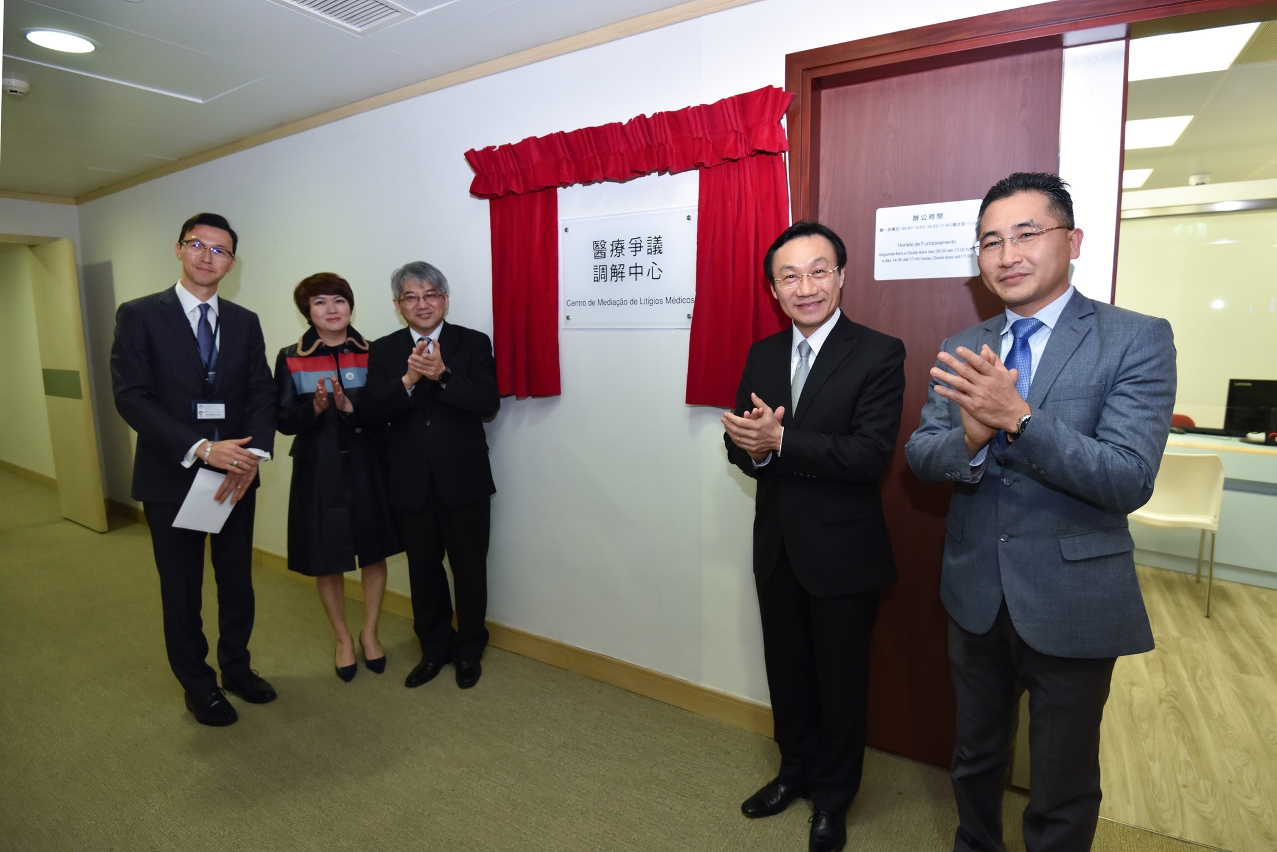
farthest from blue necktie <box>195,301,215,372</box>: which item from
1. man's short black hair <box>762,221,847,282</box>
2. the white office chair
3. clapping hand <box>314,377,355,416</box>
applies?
the white office chair

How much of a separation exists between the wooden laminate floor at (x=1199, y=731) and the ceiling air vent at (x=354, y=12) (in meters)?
3.68

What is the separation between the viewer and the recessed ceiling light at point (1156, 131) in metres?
3.86

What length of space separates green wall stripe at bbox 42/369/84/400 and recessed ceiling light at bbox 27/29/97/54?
317 centimetres

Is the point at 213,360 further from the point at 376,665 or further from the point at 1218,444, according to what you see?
the point at 1218,444

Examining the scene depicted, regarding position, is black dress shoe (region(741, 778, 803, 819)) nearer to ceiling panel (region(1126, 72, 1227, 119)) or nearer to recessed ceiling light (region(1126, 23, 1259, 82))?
recessed ceiling light (region(1126, 23, 1259, 82))

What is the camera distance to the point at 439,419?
273 cm

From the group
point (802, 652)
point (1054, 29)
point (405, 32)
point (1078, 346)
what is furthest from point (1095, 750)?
point (405, 32)

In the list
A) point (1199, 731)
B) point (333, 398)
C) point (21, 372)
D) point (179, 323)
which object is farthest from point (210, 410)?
point (21, 372)

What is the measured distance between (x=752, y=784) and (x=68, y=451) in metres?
6.06

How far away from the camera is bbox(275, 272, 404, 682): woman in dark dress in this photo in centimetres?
280

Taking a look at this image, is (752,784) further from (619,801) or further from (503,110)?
(503,110)

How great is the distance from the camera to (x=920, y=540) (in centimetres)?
222

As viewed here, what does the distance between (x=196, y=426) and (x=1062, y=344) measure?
283cm

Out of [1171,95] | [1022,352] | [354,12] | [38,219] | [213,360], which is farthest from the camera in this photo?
[38,219]
